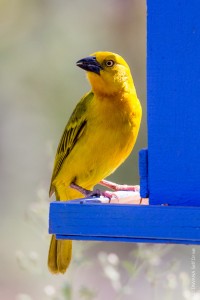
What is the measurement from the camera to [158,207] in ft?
11.8

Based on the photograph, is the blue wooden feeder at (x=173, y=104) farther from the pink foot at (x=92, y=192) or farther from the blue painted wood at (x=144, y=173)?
the pink foot at (x=92, y=192)

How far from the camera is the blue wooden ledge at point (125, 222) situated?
354 cm

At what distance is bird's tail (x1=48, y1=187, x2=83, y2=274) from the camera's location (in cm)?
518

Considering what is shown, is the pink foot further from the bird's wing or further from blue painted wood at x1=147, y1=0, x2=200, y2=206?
blue painted wood at x1=147, y1=0, x2=200, y2=206

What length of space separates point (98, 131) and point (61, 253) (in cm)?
70

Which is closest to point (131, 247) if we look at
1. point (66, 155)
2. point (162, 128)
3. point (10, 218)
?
point (10, 218)

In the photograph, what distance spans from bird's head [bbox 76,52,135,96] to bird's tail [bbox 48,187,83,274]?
542 millimetres

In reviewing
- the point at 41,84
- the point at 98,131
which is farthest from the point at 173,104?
the point at 41,84

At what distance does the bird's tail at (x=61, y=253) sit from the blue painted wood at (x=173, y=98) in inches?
56.2

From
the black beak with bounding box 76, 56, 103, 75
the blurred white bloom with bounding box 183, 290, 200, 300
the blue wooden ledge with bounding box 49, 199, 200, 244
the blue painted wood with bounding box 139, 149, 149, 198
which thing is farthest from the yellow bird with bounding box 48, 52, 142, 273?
the blue wooden ledge with bounding box 49, 199, 200, 244

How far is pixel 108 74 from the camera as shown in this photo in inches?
199

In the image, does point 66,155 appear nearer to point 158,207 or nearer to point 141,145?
point 158,207

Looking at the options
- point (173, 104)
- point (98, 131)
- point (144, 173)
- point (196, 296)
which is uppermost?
point (98, 131)

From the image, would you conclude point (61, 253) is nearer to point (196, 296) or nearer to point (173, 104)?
point (196, 296)
